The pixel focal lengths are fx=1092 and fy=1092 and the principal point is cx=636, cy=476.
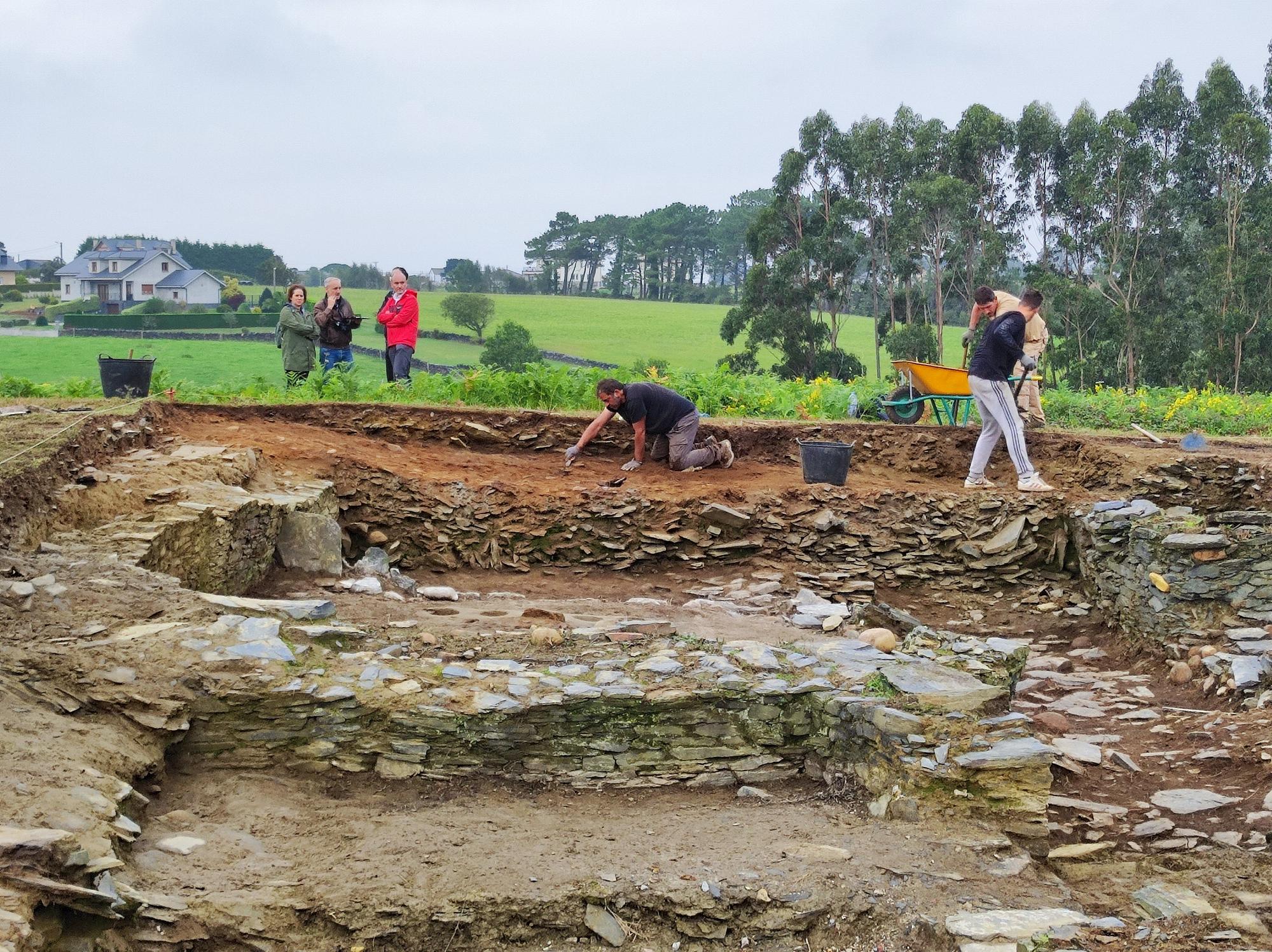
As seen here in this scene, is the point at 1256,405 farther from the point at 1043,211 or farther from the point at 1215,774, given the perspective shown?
the point at 1043,211

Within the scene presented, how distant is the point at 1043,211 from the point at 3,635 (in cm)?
2963

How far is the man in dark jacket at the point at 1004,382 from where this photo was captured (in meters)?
8.98

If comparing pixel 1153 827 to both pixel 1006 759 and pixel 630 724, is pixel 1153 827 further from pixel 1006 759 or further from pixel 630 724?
pixel 630 724

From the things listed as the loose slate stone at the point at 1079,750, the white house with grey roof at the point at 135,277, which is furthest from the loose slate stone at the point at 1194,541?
the white house with grey roof at the point at 135,277

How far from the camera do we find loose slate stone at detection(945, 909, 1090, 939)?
3.71 meters

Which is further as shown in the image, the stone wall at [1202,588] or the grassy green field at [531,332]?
the grassy green field at [531,332]

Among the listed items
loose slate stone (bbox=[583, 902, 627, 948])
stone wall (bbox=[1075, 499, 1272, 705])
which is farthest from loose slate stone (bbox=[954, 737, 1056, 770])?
stone wall (bbox=[1075, 499, 1272, 705])

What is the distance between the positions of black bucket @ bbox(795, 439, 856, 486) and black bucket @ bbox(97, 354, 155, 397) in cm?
625

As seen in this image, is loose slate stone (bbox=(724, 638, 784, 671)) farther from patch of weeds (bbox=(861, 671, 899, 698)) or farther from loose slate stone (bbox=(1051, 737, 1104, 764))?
loose slate stone (bbox=(1051, 737, 1104, 764))

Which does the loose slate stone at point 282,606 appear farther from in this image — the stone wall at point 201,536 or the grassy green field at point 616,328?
the grassy green field at point 616,328

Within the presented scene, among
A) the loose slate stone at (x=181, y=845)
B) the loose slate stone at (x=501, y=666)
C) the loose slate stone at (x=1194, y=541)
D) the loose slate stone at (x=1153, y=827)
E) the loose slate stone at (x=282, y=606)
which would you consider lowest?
the loose slate stone at (x=1153, y=827)

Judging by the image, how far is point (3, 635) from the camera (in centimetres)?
485

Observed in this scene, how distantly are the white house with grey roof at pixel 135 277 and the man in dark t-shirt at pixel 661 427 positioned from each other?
2137 cm

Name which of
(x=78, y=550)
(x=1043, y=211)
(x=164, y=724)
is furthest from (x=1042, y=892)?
(x=1043, y=211)
